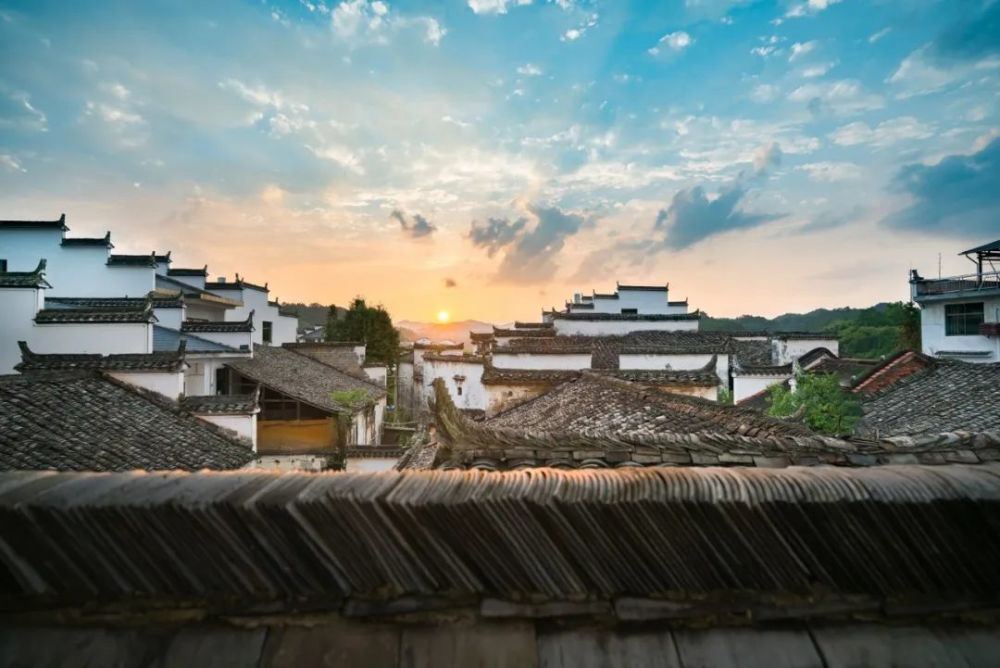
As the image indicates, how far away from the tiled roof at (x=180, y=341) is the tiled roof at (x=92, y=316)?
3.28 meters

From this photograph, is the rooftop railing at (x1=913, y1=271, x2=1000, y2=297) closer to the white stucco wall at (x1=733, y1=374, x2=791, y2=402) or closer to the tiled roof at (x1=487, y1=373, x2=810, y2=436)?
the white stucco wall at (x1=733, y1=374, x2=791, y2=402)

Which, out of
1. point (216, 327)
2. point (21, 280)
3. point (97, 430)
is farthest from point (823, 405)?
point (216, 327)

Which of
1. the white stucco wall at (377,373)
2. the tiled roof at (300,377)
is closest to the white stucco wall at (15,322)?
the tiled roof at (300,377)

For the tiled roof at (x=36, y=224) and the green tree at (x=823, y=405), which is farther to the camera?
the tiled roof at (x=36, y=224)

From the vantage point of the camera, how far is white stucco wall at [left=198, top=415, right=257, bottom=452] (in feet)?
42.8

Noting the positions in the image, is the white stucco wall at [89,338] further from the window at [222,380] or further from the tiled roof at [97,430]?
the window at [222,380]

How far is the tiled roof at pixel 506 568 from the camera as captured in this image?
1.35 m

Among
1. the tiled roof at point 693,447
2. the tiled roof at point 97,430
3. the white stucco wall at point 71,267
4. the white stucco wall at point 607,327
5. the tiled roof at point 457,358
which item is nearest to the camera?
the tiled roof at point 693,447

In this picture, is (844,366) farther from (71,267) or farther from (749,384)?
(71,267)

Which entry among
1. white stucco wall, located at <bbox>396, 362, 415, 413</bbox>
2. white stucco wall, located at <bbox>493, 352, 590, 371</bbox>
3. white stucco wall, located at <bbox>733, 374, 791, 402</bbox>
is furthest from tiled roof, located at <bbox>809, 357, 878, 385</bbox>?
white stucco wall, located at <bbox>396, 362, 415, 413</bbox>

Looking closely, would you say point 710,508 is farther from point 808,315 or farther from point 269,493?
point 808,315

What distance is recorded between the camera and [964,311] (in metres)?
26.0

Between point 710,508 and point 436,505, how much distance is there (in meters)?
0.79

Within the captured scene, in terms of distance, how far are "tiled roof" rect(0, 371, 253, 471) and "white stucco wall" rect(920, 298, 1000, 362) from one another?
3312cm
